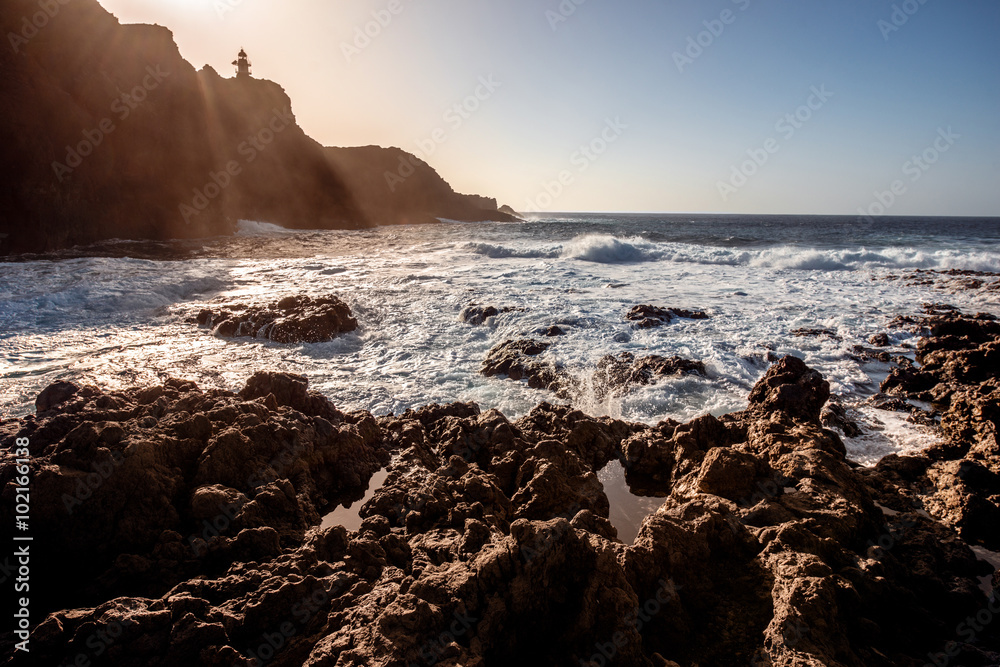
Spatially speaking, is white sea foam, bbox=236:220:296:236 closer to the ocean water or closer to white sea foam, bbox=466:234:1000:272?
the ocean water

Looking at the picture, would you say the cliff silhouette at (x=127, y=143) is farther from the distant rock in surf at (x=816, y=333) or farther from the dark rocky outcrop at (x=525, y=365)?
the distant rock in surf at (x=816, y=333)

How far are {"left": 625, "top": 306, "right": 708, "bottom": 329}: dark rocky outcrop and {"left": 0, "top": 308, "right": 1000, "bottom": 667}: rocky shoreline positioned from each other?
197 inches

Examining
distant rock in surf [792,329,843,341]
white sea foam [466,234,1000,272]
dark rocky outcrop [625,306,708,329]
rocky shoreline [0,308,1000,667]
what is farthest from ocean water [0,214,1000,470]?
rocky shoreline [0,308,1000,667]

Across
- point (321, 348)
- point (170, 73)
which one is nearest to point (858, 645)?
point (321, 348)

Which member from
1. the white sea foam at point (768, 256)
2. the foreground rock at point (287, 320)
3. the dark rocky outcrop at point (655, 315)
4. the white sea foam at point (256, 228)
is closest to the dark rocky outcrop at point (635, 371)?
the dark rocky outcrop at point (655, 315)

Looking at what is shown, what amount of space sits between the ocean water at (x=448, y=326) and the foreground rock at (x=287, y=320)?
0.37m

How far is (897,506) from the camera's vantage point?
12.6ft

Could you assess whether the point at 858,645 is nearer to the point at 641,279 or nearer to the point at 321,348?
the point at 321,348

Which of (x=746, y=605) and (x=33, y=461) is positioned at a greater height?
(x=33, y=461)

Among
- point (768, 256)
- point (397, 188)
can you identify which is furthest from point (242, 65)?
point (768, 256)

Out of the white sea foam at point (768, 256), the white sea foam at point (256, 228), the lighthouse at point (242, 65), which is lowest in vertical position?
the white sea foam at point (768, 256)

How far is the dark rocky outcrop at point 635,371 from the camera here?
6895 millimetres

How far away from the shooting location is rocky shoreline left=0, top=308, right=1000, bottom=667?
224 cm

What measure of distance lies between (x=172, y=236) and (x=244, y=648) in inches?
1469
